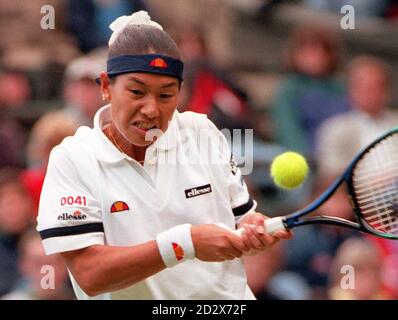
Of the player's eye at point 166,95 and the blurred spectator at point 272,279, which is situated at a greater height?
the player's eye at point 166,95

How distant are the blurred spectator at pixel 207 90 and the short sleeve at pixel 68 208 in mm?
2471

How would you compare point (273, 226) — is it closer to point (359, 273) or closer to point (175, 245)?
point (175, 245)

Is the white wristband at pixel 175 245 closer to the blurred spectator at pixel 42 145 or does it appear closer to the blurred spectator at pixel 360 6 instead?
the blurred spectator at pixel 42 145

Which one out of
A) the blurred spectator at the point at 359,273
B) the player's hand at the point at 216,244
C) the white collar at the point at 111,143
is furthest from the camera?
the blurred spectator at the point at 359,273

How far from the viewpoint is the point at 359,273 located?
7262 millimetres

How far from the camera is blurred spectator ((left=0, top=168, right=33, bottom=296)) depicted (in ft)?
24.3

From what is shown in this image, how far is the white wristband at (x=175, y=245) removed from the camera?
16.1 ft

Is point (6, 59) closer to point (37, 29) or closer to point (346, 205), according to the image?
point (37, 29)

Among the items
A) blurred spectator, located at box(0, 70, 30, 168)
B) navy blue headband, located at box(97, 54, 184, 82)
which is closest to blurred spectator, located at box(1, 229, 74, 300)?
blurred spectator, located at box(0, 70, 30, 168)

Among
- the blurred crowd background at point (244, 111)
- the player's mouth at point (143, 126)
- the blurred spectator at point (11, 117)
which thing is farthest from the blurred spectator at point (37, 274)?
the player's mouth at point (143, 126)

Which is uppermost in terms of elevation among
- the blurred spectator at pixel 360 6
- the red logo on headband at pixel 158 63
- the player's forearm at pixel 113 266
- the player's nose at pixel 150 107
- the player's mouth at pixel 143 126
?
the blurred spectator at pixel 360 6
